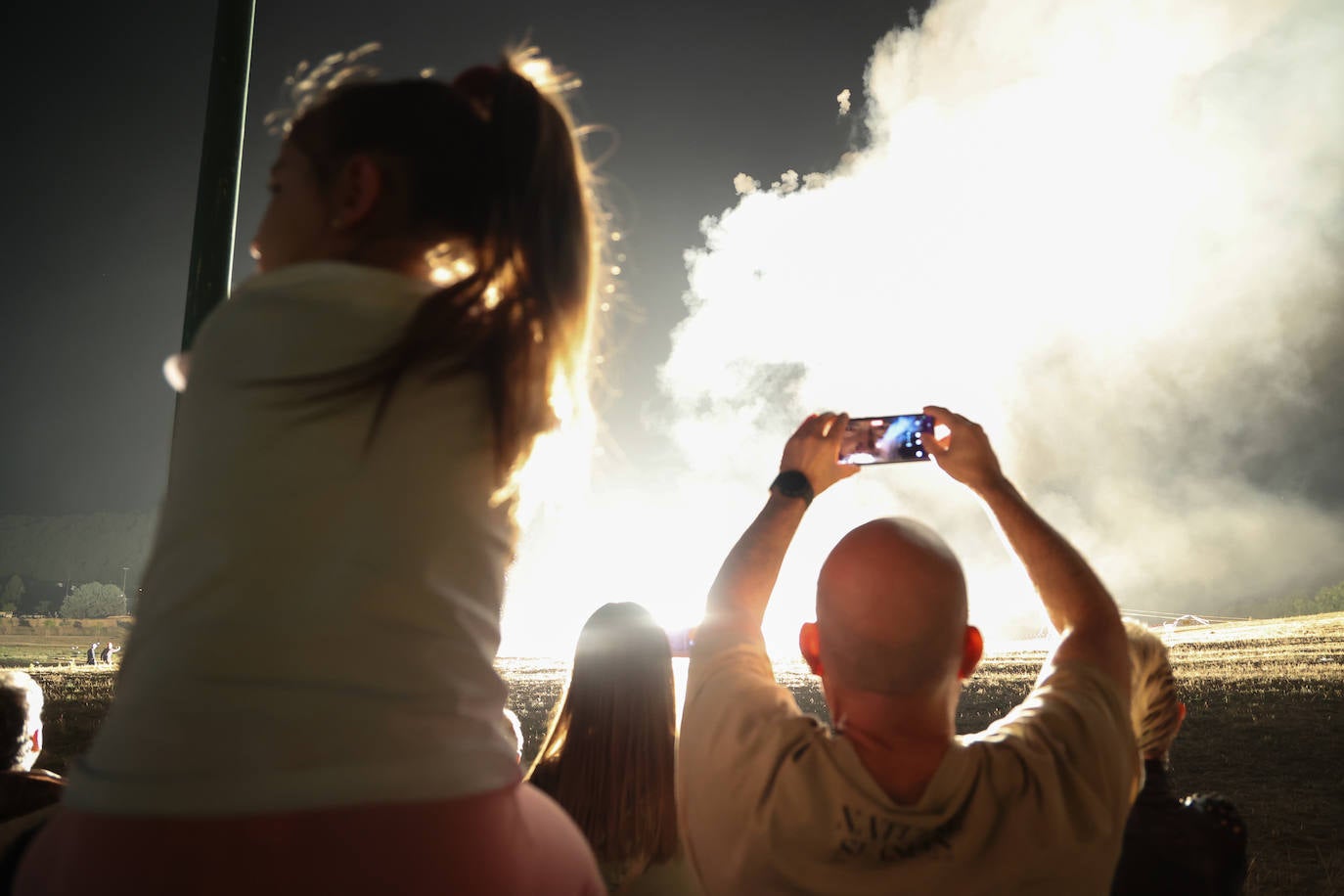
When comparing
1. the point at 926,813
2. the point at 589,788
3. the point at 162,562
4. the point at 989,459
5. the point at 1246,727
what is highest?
the point at 989,459

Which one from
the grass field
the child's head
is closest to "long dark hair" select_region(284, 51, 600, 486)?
the child's head

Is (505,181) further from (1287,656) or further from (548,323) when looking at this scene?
(1287,656)

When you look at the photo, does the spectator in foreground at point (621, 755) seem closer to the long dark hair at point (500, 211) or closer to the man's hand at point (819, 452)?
the man's hand at point (819, 452)

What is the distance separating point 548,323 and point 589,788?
1.93 metres

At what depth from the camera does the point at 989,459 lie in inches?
72.2

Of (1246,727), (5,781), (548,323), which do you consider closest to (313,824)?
(548,323)

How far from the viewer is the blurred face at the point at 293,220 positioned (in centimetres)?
105

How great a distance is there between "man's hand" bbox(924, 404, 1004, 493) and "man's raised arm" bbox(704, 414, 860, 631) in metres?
0.19

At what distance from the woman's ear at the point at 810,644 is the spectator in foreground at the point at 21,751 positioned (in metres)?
2.14

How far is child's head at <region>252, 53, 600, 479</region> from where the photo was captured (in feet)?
3.28

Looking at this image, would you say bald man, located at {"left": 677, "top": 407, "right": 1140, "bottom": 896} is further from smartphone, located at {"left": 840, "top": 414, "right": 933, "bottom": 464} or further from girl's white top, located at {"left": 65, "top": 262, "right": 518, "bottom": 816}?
girl's white top, located at {"left": 65, "top": 262, "right": 518, "bottom": 816}

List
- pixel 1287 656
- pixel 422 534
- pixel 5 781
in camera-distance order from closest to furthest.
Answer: pixel 422 534 < pixel 5 781 < pixel 1287 656

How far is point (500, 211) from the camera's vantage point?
1.11 metres

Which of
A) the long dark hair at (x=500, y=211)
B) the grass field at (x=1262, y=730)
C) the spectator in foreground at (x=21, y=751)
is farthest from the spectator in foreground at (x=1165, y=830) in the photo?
the spectator in foreground at (x=21, y=751)
